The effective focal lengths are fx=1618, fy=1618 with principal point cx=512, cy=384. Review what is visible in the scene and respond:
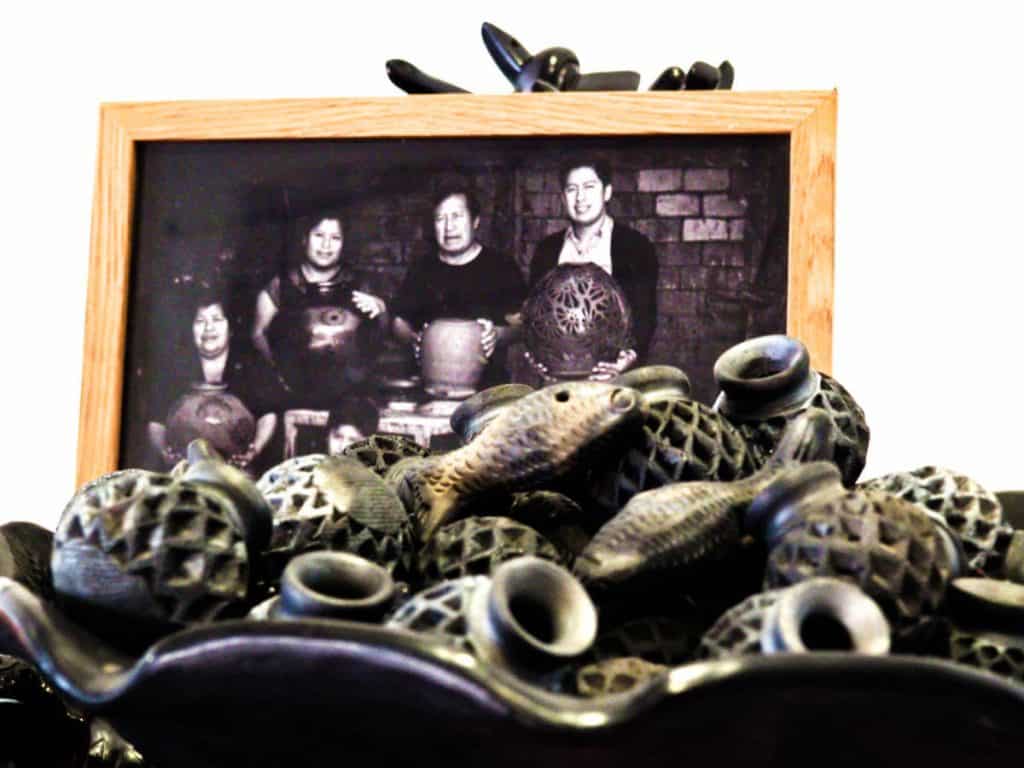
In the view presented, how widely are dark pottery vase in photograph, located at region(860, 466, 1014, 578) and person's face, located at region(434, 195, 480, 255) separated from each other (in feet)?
3.15

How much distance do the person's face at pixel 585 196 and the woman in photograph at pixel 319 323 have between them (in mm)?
184

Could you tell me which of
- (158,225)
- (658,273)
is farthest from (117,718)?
(158,225)

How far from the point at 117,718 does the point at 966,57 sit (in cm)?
133

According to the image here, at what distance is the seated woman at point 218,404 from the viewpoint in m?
1.40

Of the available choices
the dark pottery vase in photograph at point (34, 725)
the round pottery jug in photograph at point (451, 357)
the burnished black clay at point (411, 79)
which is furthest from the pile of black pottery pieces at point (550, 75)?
the dark pottery vase in photograph at point (34, 725)

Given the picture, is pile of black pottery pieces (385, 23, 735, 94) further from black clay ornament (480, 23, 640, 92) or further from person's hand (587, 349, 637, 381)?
person's hand (587, 349, 637, 381)

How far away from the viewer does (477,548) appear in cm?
39

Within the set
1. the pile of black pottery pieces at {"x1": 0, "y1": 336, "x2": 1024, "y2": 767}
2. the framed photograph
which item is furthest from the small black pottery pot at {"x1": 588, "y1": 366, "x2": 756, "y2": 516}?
the framed photograph

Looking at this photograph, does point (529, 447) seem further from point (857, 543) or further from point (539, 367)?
point (539, 367)

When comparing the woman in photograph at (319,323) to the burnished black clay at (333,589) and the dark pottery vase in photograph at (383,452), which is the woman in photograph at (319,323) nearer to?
the dark pottery vase in photograph at (383,452)

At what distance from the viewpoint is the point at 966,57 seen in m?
1.49

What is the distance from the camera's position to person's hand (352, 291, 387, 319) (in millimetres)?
1394

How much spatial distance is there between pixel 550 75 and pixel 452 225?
155 mm

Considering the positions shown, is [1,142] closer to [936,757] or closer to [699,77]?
[699,77]
